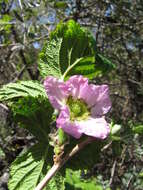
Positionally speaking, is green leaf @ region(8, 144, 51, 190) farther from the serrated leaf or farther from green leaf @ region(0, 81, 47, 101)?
green leaf @ region(0, 81, 47, 101)

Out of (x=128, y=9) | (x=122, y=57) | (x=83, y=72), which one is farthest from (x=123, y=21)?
(x=83, y=72)

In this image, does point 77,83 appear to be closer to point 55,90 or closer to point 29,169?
point 55,90

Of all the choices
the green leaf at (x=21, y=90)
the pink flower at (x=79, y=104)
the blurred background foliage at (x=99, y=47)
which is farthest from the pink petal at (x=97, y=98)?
the blurred background foliage at (x=99, y=47)

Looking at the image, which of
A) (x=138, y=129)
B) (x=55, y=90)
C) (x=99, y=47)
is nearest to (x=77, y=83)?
(x=55, y=90)

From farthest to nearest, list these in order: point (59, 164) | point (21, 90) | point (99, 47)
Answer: point (99, 47) < point (21, 90) < point (59, 164)

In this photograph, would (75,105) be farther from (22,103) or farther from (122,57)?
(122,57)

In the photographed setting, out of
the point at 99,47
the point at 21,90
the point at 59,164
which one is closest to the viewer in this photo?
the point at 59,164

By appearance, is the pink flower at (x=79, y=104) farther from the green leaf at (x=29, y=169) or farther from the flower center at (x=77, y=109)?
the green leaf at (x=29, y=169)
